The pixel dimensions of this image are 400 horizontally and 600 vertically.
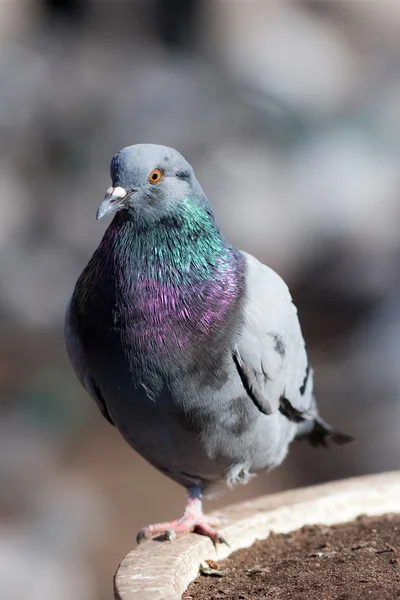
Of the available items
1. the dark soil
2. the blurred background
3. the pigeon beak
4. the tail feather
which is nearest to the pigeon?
the pigeon beak

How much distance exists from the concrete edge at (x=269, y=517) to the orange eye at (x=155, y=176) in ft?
3.74

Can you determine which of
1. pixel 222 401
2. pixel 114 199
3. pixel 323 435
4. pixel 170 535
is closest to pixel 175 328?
pixel 222 401

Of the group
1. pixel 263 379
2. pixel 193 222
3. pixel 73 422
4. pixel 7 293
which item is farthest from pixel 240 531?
pixel 7 293

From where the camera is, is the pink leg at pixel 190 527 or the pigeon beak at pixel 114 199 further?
the pink leg at pixel 190 527

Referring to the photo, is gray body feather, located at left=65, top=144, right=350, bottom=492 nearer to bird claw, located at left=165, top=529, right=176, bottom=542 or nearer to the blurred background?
bird claw, located at left=165, top=529, right=176, bottom=542

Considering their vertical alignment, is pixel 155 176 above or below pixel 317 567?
above

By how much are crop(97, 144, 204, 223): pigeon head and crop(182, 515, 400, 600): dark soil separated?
1.12 m

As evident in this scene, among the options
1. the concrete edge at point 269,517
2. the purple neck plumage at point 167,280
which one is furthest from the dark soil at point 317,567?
the purple neck plumage at point 167,280

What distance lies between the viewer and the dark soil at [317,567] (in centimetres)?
241

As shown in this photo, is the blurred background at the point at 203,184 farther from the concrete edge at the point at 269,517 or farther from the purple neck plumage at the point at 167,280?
the purple neck plumage at the point at 167,280

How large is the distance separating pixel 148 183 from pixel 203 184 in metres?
6.22

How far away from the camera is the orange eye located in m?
2.73

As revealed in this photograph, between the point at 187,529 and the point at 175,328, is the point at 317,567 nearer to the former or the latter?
the point at 187,529

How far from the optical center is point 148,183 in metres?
2.72
